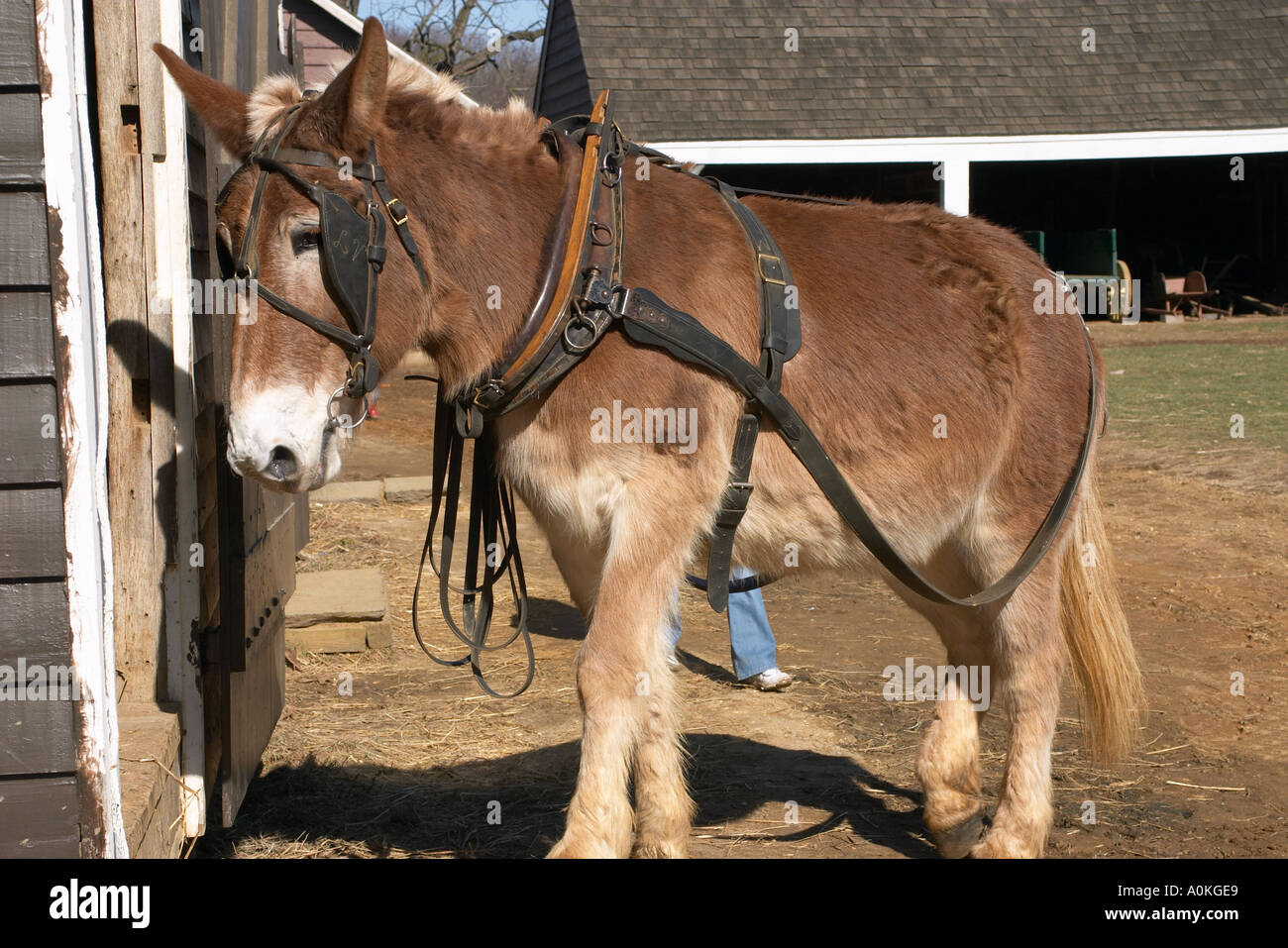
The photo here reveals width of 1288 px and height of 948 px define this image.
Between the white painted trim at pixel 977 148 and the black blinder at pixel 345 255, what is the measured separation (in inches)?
503

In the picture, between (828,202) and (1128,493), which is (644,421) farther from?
(1128,493)

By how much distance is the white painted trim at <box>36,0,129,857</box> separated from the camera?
2.45 meters

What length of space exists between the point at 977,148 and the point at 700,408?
1463cm

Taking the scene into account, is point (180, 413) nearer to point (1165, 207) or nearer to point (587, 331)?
point (587, 331)

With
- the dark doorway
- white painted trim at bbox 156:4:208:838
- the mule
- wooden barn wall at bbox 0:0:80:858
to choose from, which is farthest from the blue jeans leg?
the dark doorway

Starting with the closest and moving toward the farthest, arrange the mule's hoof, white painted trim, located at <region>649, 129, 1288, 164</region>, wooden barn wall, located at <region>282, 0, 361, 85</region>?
the mule's hoof < white painted trim, located at <region>649, 129, 1288, 164</region> < wooden barn wall, located at <region>282, 0, 361, 85</region>

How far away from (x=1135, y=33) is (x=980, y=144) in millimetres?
4283

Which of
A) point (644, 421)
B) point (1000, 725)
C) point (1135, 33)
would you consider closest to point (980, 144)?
point (1135, 33)

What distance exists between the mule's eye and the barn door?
1.07 metres

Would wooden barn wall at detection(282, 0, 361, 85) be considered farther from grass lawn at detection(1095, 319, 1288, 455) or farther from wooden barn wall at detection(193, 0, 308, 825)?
wooden barn wall at detection(193, 0, 308, 825)

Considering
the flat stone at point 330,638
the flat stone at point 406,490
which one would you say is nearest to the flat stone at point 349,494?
the flat stone at point 406,490

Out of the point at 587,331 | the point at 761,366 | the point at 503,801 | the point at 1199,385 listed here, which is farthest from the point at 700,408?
the point at 1199,385

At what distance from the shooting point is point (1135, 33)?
1839 cm

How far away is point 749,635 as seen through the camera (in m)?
5.33
